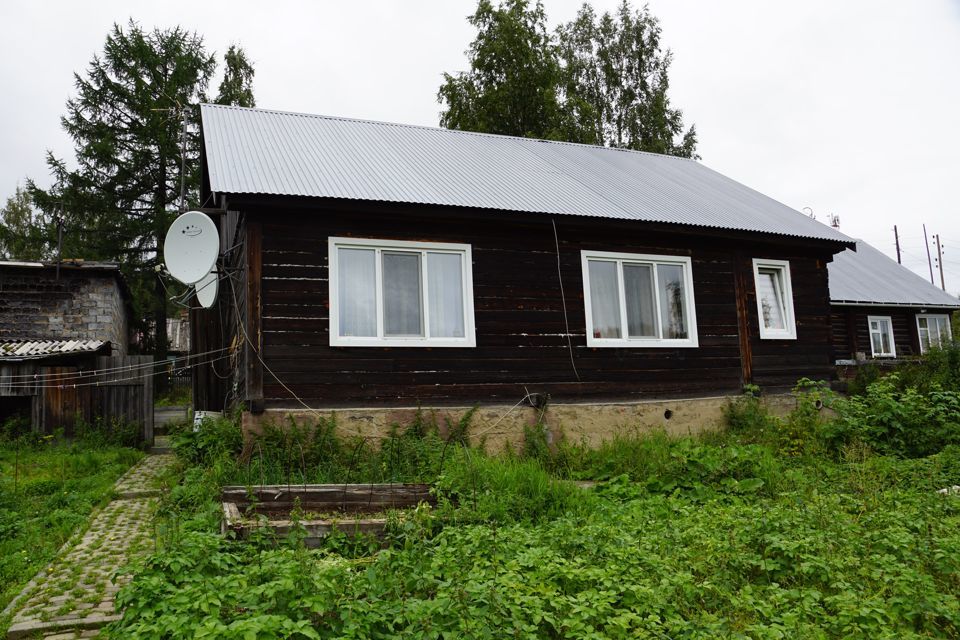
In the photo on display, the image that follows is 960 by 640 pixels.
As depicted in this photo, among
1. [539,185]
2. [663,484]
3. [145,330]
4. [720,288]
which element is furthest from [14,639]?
[145,330]

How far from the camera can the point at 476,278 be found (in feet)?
33.4

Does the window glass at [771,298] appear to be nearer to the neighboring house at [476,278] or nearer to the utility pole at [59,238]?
the neighboring house at [476,278]

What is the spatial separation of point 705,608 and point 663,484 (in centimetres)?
361

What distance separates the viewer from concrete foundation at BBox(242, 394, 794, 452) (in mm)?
8961

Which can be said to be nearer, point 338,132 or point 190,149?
point 338,132

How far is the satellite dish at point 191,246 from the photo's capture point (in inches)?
365

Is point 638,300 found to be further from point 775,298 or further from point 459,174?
point 459,174

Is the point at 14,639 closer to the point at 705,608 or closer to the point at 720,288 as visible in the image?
the point at 705,608

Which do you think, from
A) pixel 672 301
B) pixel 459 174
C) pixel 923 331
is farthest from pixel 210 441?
pixel 923 331

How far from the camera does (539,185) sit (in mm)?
11891

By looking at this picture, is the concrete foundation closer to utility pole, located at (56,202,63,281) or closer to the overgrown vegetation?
the overgrown vegetation

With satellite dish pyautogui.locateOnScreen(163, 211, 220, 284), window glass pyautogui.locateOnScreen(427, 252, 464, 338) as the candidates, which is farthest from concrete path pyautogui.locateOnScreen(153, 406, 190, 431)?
A: window glass pyautogui.locateOnScreen(427, 252, 464, 338)

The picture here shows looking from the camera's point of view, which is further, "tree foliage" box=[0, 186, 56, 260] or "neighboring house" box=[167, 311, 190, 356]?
"neighboring house" box=[167, 311, 190, 356]

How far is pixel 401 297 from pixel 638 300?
4042mm
